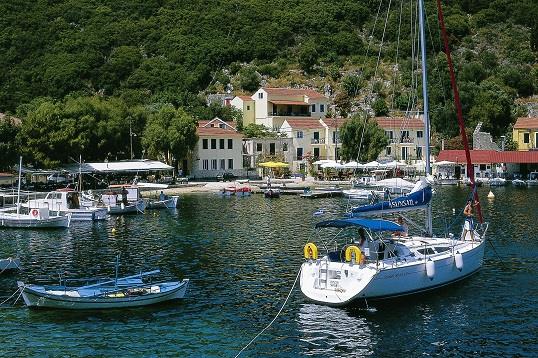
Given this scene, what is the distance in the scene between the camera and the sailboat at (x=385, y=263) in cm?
3431

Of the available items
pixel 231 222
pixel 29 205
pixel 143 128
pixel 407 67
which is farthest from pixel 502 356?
pixel 407 67

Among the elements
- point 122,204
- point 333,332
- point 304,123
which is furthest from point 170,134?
point 333,332

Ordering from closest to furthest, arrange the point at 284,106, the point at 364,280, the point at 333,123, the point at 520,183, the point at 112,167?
the point at 364,280, the point at 112,167, the point at 520,183, the point at 333,123, the point at 284,106

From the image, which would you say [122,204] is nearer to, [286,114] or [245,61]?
[286,114]

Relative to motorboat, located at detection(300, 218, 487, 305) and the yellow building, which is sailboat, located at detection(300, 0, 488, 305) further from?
the yellow building

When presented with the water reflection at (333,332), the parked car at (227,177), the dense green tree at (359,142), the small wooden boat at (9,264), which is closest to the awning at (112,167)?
the parked car at (227,177)

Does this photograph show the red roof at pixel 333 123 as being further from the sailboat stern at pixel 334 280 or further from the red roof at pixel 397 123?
the sailboat stern at pixel 334 280

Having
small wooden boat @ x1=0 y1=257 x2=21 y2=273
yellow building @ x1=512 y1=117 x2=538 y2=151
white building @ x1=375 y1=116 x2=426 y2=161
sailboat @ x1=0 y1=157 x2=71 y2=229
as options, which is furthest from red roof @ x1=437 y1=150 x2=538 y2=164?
small wooden boat @ x1=0 y1=257 x2=21 y2=273

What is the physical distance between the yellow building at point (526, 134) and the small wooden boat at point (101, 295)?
104722 millimetres

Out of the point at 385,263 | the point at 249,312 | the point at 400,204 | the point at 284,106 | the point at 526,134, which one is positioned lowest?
the point at 249,312

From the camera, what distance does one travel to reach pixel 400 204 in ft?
132

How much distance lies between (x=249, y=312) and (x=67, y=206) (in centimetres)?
4105

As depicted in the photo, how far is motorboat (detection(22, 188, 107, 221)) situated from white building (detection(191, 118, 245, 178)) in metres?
50.1

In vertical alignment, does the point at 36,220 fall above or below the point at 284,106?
below
